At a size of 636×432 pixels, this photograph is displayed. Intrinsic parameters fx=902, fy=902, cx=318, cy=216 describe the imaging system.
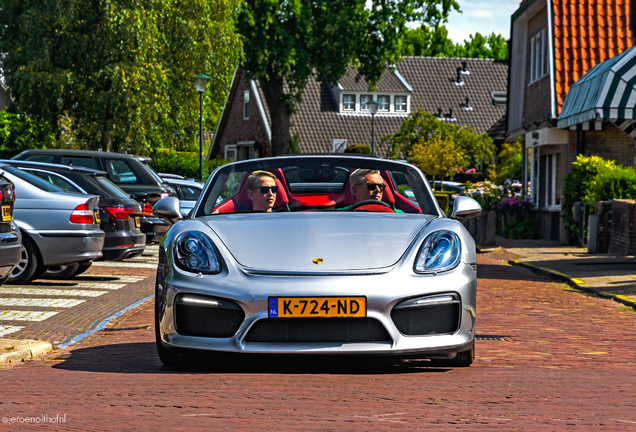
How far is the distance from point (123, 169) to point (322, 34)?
2239 centimetres

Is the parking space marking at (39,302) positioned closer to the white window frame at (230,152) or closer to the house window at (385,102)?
the house window at (385,102)

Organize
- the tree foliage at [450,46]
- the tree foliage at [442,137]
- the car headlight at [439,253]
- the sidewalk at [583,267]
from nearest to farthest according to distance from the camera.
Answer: the car headlight at [439,253], the sidewalk at [583,267], the tree foliage at [442,137], the tree foliage at [450,46]

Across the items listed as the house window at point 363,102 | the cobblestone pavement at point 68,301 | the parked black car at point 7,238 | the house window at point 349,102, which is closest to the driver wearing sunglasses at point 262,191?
the cobblestone pavement at point 68,301

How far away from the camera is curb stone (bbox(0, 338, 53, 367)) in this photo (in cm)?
643

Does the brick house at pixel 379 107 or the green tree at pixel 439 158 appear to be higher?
the brick house at pixel 379 107

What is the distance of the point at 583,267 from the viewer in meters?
14.8

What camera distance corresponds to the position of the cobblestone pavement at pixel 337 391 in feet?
13.5

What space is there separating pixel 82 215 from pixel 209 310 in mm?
6785

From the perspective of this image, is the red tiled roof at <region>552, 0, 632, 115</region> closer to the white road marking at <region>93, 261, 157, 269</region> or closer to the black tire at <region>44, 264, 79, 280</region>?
the white road marking at <region>93, 261, 157, 269</region>

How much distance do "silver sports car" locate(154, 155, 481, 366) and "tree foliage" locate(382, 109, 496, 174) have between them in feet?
128

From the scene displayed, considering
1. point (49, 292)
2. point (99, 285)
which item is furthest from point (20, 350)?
point (99, 285)

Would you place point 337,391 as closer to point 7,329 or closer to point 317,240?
point 317,240

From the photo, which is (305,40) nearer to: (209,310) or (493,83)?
(493,83)

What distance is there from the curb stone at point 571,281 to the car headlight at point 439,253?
17.3 feet
